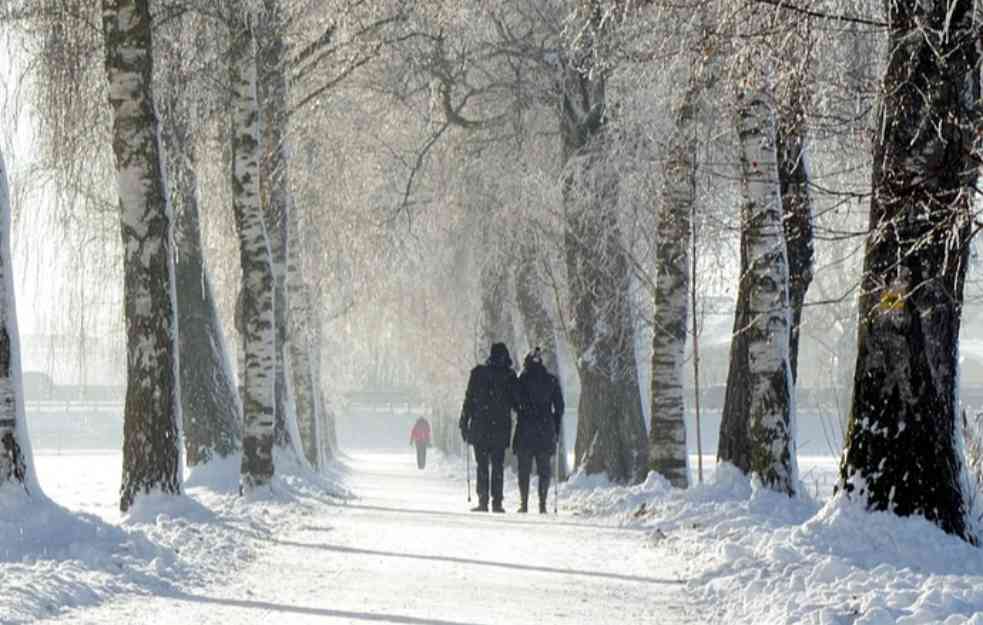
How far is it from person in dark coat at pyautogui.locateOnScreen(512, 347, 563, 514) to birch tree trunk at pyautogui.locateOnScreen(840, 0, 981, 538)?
28.3ft

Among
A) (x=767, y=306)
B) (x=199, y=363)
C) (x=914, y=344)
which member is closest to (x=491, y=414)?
(x=199, y=363)

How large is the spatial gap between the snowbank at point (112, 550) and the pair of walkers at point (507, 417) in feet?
13.4

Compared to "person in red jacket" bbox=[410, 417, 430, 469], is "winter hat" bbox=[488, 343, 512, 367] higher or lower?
higher

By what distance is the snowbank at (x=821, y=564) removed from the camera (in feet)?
27.0

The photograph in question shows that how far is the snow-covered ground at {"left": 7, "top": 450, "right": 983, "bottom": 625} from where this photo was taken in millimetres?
8688

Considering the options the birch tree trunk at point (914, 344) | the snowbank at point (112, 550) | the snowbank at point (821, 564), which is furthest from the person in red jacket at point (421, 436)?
the birch tree trunk at point (914, 344)

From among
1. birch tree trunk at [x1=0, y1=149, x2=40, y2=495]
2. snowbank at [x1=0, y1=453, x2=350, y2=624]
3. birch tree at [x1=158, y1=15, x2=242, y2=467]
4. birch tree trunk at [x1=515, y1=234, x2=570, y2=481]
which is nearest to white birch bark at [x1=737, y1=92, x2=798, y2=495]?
snowbank at [x1=0, y1=453, x2=350, y2=624]

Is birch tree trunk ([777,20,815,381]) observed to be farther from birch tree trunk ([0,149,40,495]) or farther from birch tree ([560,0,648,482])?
birch tree trunk ([0,149,40,495])

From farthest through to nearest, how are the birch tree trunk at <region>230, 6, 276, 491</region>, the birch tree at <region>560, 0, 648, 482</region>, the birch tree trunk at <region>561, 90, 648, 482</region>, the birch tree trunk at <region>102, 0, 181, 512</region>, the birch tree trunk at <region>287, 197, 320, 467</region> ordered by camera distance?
the birch tree trunk at <region>287, 197, 320, 467</region>
the birch tree trunk at <region>561, 90, 648, 482</region>
the birch tree at <region>560, 0, 648, 482</region>
the birch tree trunk at <region>230, 6, 276, 491</region>
the birch tree trunk at <region>102, 0, 181, 512</region>

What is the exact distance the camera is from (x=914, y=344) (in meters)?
10.7

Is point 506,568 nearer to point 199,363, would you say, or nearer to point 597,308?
point 199,363

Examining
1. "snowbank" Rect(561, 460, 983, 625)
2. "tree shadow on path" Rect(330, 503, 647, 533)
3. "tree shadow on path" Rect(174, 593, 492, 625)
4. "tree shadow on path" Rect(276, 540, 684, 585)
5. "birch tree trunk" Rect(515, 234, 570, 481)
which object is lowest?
"tree shadow on path" Rect(330, 503, 647, 533)

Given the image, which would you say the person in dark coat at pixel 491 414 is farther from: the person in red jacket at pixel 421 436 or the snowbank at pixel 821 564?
the person in red jacket at pixel 421 436

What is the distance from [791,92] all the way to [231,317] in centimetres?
1978
